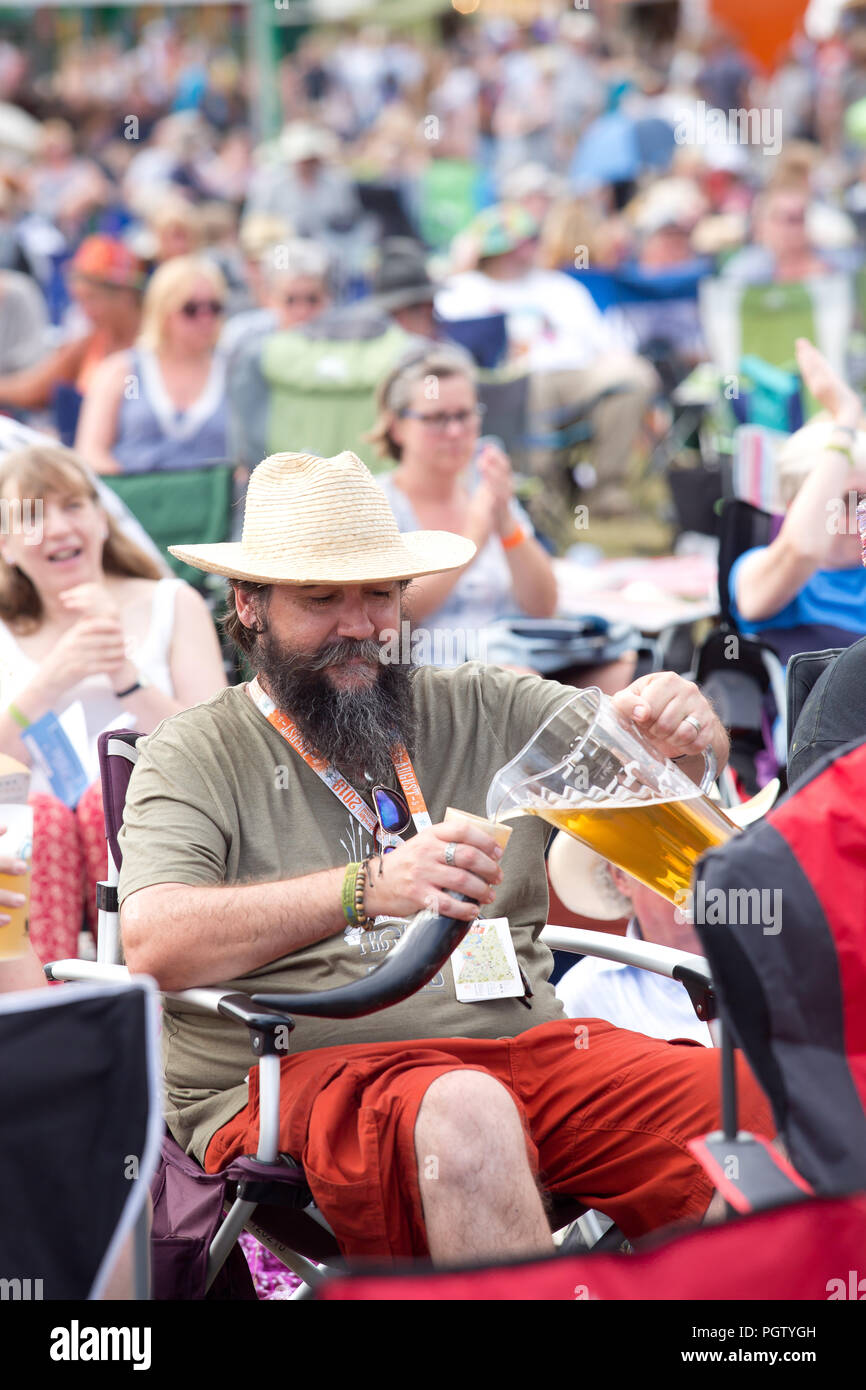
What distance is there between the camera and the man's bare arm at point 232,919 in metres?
2.48

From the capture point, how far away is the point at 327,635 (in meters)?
2.83

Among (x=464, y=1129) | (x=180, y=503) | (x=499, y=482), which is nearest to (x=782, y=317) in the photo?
(x=180, y=503)

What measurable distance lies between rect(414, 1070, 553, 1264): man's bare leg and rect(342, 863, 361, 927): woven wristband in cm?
29

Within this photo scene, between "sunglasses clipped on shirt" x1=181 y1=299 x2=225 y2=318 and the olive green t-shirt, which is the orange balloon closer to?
"sunglasses clipped on shirt" x1=181 y1=299 x2=225 y2=318

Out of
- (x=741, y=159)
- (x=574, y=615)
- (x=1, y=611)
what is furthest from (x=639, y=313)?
(x=1, y=611)

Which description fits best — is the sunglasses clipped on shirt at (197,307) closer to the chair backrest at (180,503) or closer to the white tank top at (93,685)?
the chair backrest at (180,503)

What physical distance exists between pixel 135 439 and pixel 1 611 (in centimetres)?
308

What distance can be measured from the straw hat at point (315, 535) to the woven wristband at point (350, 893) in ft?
1.73

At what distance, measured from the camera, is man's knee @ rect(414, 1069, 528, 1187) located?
2.28 meters
